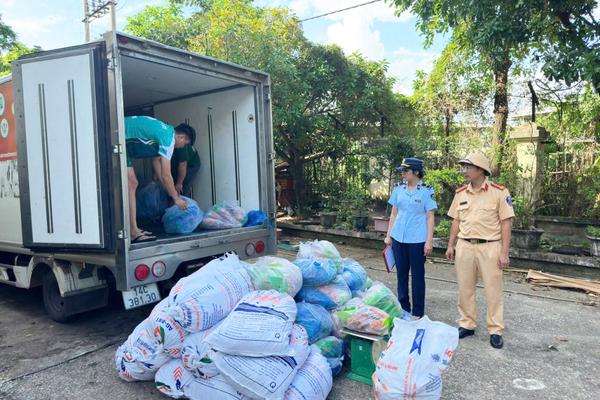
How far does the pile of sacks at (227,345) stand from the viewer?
2.37m

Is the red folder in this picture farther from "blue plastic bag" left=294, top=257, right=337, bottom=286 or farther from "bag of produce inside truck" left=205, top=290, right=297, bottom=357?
"bag of produce inside truck" left=205, top=290, right=297, bottom=357

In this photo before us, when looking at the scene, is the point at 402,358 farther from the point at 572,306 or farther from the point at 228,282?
the point at 572,306

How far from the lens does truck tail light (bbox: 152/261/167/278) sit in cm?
335

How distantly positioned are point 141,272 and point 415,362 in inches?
80.2

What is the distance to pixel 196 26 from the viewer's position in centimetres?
914

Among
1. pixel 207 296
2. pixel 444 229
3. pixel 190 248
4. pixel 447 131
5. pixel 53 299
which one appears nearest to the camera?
pixel 207 296

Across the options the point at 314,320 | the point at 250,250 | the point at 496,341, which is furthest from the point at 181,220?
the point at 496,341

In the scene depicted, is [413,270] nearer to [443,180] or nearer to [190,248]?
[190,248]

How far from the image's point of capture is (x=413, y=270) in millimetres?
3791

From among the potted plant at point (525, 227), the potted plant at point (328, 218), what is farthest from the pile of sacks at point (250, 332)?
the potted plant at point (328, 218)

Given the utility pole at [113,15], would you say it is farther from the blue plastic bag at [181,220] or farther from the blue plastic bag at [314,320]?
the blue plastic bag at [314,320]

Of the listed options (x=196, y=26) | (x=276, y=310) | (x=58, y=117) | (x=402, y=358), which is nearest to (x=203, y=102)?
(x=58, y=117)

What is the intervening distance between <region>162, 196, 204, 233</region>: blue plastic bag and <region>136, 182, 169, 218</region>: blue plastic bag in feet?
1.94

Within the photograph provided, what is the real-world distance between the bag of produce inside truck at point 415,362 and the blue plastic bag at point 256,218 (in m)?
2.20
